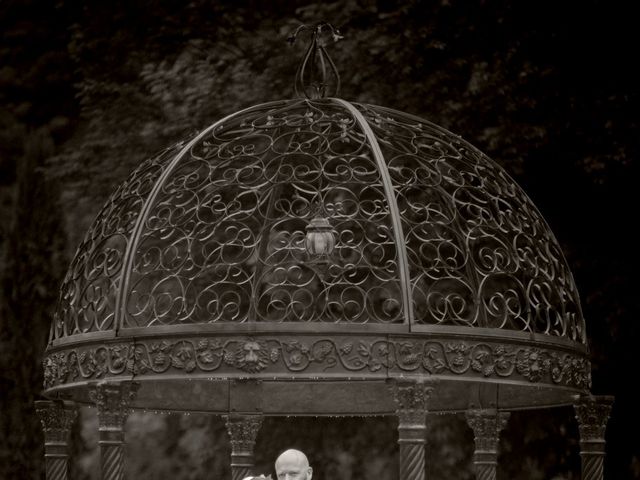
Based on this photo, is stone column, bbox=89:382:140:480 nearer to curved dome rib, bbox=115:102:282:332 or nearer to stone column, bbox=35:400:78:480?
curved dome rib, bbox=115:102:282:332

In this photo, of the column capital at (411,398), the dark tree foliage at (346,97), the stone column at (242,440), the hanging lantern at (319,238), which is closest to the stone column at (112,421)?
the hanging lantern at (319,238)

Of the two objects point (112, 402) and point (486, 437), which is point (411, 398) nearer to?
point (112, 402)

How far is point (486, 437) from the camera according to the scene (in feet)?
37.4

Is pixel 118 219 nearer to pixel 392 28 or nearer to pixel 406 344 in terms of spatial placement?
pixel 406 344

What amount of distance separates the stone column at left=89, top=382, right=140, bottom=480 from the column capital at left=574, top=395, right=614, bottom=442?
3.23 m

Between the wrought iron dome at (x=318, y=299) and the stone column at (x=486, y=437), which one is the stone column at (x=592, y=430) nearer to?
the wrought iron dome at (x=318, y=299)

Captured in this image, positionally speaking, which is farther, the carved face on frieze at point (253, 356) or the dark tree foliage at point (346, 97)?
the dark tree foliage at point (346, 97)

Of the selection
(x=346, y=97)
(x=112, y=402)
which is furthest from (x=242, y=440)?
(x=346, y=97)

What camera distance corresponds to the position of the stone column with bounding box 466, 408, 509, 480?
11.3 m

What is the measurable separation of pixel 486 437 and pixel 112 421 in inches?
123

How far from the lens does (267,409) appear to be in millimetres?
12570

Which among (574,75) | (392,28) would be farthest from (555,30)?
(392,28)

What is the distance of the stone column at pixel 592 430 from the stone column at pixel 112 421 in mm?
3236

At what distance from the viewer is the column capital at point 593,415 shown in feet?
35.4
